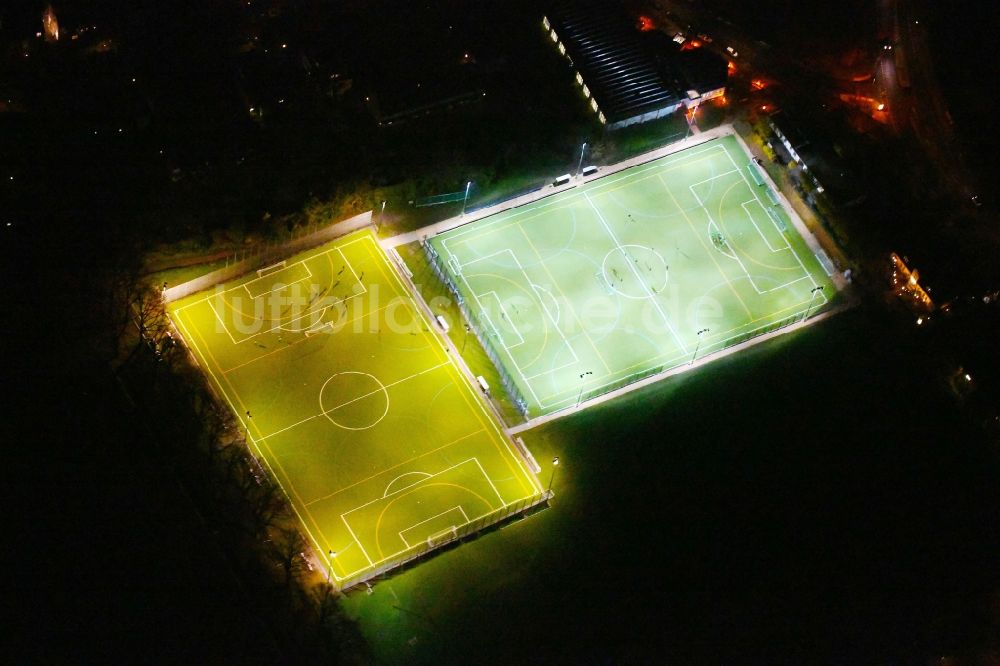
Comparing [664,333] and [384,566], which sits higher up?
[664,333]

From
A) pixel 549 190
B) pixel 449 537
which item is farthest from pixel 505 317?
pixel 449 537

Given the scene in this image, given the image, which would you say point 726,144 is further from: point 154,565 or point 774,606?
point 154,565

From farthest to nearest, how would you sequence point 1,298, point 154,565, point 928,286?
point 928,286
point 1,298
point 154,565

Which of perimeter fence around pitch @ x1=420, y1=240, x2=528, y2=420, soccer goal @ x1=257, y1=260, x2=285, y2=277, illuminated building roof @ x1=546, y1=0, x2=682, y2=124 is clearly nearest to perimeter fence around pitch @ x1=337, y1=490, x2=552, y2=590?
perimeter fence around pitch @ x1=420, y1=240, x2=528, y2=420

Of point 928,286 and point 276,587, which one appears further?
point 928,286

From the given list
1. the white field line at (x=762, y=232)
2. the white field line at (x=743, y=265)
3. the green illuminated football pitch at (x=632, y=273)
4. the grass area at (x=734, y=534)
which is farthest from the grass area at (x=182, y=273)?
the white field line at (x=762, y=232)

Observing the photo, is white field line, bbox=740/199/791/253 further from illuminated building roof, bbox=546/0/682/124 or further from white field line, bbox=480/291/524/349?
white field line, bbox=480/291/524/349

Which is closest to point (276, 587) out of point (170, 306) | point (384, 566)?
point (384, 566)

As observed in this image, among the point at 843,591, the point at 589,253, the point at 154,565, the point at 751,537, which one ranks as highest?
the point at 589,253
